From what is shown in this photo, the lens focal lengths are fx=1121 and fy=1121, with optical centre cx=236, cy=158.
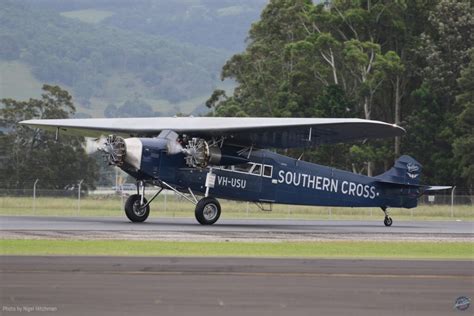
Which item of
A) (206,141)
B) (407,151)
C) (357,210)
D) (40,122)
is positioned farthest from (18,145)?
(206,141)

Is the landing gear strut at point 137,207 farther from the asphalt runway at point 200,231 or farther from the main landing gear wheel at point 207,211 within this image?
the main landing gear wheel at point 207,211

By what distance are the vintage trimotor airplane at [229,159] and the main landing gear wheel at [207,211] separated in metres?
0.03

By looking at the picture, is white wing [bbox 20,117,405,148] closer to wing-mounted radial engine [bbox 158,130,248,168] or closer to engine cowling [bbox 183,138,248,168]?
wing-mounted radial engine [bbox 158,130,248,168]

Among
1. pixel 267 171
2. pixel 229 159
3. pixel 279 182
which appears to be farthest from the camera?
pixel 279 182

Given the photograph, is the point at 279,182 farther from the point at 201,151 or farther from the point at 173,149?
the point at 173,149

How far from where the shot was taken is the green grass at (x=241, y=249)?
22953mm

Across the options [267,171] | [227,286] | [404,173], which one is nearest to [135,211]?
[267,171]

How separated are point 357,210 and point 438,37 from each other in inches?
1112

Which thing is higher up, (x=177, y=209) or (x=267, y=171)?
(x=267, y=171)

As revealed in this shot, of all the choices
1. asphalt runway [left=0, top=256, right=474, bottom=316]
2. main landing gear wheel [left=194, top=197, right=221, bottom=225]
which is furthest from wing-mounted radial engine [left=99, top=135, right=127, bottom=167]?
asphalt runway [left=0, top=256, right=474, bottom=316]

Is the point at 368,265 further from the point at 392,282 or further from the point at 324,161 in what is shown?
the point at 324,161

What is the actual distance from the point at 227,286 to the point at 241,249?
8.08m

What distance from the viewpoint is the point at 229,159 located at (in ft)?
117

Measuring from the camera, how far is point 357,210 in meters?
52.3
